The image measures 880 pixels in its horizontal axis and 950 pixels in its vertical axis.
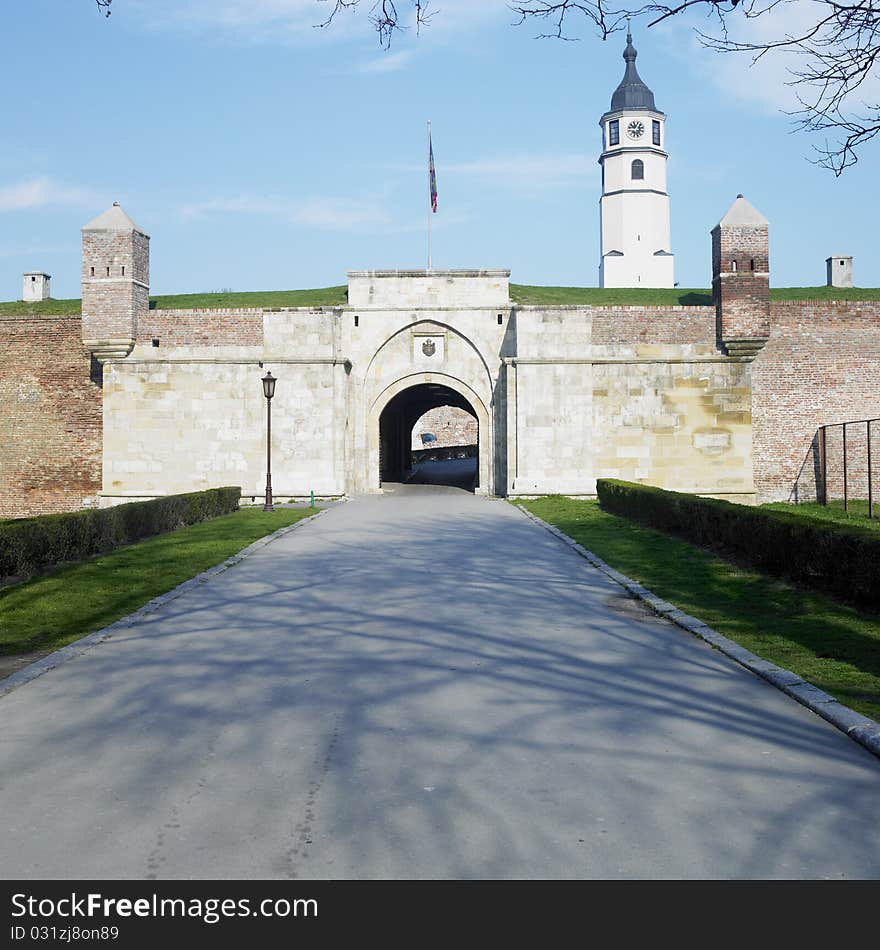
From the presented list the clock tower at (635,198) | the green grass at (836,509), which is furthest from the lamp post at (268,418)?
the clock tower at (635,198)

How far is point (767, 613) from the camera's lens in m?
9.06

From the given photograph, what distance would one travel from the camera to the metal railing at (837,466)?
83.2 ft

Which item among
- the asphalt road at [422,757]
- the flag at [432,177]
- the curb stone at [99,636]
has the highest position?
the flag at [432,177]

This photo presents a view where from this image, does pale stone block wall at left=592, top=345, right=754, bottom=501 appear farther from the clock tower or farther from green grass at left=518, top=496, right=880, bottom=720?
the clock tower

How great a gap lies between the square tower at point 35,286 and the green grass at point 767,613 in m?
22.0

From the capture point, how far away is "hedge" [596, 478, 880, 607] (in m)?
9.41

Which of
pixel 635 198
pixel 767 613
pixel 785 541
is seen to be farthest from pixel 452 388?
pixel 635 198

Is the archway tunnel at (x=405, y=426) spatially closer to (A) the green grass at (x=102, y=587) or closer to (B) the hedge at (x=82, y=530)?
(B) the hedge at (x=82, y=530)

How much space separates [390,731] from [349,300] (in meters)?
22.1

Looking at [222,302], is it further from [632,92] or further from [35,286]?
[632,92]

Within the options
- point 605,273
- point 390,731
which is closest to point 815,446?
point 390,731

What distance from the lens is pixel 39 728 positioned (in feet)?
18.2

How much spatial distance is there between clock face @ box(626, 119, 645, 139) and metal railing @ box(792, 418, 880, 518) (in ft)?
178

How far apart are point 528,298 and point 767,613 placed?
20.2 metres
